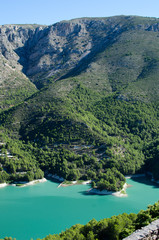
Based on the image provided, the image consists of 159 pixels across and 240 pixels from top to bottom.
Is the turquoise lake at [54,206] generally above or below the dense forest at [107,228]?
below

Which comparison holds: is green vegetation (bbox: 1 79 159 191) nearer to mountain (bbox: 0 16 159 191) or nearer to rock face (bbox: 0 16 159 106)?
mountain (bbox: 0 16 159 191)

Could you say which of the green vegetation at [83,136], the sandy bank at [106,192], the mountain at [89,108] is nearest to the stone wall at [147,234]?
the sandy bank at [106,192]

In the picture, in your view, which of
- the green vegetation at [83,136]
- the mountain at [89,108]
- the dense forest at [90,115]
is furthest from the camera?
the mountain at [89,108]

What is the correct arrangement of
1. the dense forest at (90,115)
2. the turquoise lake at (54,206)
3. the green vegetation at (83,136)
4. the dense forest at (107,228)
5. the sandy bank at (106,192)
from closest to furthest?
the dense forest at (107,228) < the turquoise lake at (54,206) < the sandy bank at (106,192) < the dense forest at (90,115) < the green vegetation at (83,136)

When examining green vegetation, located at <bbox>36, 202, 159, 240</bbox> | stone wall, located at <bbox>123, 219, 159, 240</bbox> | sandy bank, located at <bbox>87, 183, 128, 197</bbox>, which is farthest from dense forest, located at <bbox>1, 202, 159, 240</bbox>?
sandy bank, located at <bbox>87, 183, 128, 197</bbox>

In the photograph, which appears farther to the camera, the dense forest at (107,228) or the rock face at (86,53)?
the rock face at (86,53)

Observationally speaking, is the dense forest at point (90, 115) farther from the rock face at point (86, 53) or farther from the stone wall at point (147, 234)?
the stone wall at point (147, 234)

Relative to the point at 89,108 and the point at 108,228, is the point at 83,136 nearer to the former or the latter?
the point at 89,108
